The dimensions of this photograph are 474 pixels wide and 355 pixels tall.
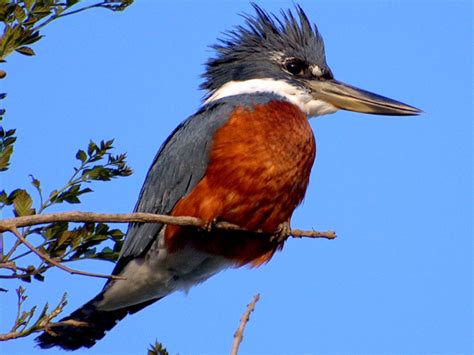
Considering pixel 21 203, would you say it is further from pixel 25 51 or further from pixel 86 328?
pixel 86 328

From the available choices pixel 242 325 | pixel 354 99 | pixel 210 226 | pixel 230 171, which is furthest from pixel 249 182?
pixel 242 325

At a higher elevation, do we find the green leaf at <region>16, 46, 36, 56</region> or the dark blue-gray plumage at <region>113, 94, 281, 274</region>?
the dark blue-gray plumage at <region>113, 94, 281, 274</region>

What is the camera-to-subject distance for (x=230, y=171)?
15.0 feet

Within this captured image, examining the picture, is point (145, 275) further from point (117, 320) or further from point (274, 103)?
point (274, 103)

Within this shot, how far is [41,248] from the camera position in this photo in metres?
3.64

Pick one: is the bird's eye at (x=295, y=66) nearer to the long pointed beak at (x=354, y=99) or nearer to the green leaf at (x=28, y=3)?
the long pointed beak at (x=354, y=99)

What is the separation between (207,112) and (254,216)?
0.76m

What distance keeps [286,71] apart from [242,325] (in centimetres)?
293

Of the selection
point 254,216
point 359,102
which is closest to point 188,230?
point 254,216

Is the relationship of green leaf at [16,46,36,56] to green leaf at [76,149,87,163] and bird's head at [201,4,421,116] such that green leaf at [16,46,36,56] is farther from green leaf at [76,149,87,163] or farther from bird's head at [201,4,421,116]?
bird's head at [201,4,421,116]

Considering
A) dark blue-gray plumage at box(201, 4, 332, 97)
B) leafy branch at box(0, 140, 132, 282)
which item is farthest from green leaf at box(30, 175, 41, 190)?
dark blue-gray plumage at box(201, 4, 332, 97)

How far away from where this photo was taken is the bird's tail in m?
4.85

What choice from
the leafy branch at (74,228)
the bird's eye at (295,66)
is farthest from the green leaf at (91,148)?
the bird's eye at (295,66)

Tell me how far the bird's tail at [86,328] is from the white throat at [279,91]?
1457mm
